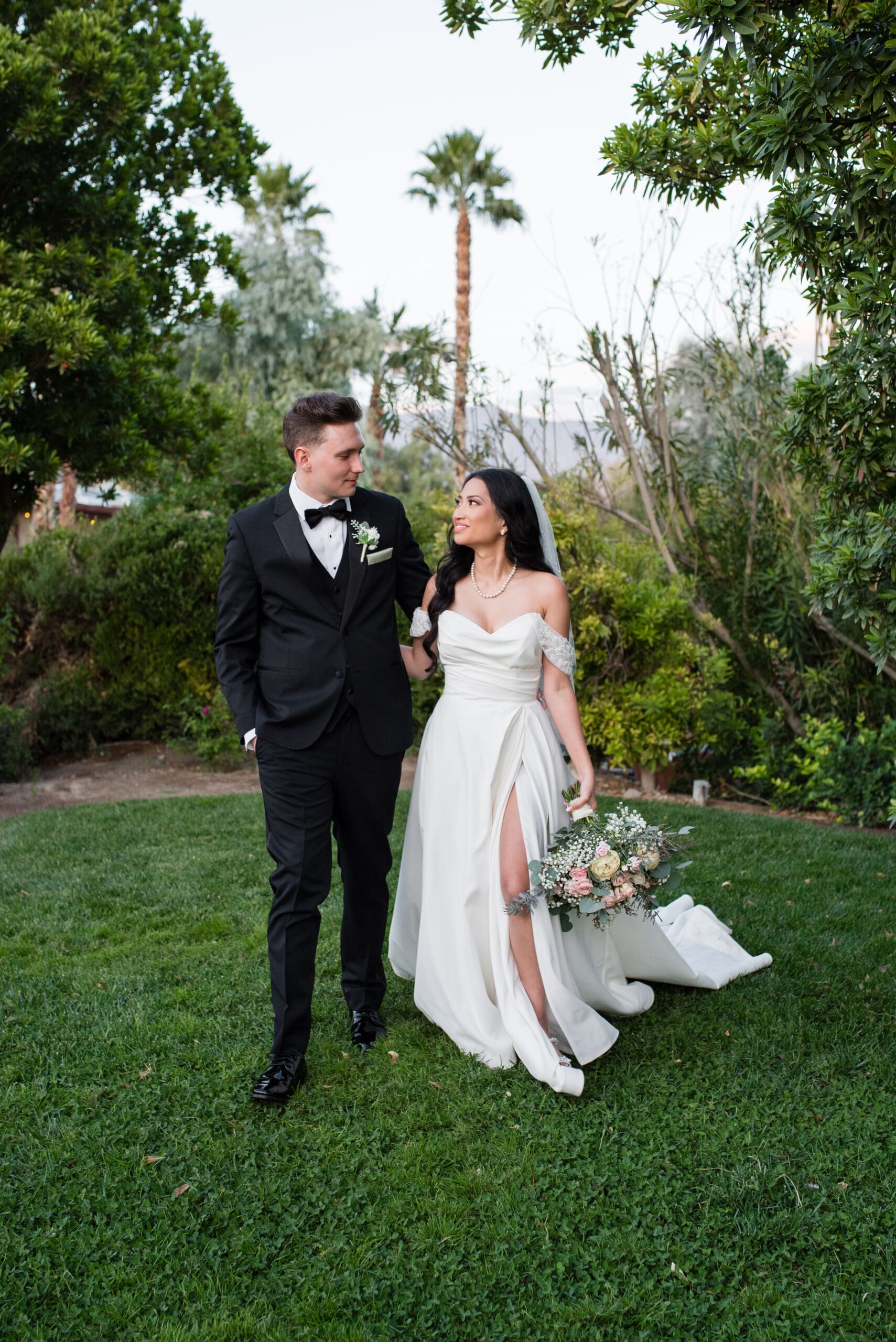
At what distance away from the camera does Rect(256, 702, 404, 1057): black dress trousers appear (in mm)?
3486

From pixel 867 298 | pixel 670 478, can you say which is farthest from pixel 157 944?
pixel 670 478

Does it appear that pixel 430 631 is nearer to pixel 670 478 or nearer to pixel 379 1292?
pixel 379 1292

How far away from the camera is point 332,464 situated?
356cm

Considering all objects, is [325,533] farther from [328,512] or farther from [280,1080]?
[280,1080]

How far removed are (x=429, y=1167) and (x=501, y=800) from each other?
1250 millimetres

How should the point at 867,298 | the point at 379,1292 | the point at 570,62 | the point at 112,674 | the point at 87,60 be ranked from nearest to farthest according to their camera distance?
the point at 379,1292 < the point at 867,298 < the point at 570,62 < the point at 87,60 < the point at 112,674

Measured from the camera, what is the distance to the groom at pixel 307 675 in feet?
11.5

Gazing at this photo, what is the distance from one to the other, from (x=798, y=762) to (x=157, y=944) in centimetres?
521

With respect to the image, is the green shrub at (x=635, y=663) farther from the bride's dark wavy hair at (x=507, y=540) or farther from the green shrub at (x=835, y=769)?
the bride's dark wavy hair at (x=507, y=540)

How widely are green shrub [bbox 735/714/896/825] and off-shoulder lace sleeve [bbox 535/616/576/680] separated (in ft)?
13.9

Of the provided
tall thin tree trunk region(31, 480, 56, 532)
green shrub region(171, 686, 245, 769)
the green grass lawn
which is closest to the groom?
the green grass lawn

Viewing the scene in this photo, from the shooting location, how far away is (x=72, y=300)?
7441 millimetres

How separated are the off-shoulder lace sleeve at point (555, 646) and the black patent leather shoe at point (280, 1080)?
166 cm

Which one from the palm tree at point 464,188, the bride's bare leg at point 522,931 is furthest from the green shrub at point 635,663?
the palm tree at point 464,188
